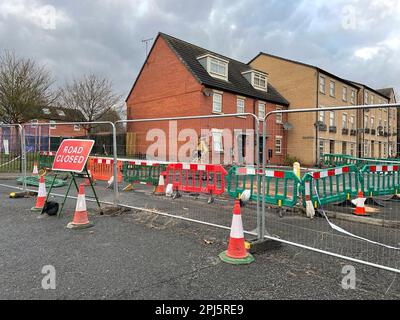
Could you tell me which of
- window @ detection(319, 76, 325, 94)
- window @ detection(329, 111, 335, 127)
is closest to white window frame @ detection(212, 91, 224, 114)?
window @ detection(319, 76, 325, 94)

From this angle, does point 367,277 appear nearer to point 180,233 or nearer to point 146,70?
point 180,233

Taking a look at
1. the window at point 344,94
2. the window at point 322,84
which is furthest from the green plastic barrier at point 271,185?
the window at point 344,94

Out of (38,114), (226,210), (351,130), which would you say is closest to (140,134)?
(226,210)

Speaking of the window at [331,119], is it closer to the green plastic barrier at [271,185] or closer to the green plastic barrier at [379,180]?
the green plastic barrier at [271,185]

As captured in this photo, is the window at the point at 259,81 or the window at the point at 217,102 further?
the window at the point at 259,81

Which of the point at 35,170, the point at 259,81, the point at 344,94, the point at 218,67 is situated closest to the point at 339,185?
the point at 35,170

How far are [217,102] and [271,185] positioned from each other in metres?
16.2

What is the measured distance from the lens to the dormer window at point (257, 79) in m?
27.5

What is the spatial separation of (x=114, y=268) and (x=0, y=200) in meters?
6.06

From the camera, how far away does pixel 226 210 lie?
707 cm

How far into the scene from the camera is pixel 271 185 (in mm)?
7133

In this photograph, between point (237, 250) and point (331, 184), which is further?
point (331, 184)

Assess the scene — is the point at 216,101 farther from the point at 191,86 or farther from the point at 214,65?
the point at 214,65

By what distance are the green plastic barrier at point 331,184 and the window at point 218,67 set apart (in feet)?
A: 57.5
